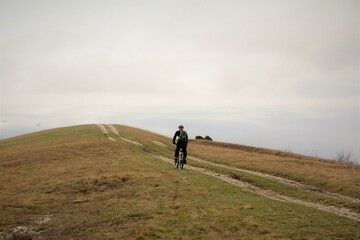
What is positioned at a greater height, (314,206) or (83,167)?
(314,206)

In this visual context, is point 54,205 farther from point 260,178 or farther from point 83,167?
point 260,178

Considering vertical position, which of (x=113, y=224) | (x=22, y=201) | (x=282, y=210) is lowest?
(x=22, y=201)

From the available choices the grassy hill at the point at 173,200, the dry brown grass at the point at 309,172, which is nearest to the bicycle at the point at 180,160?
the grassy hill at the point at 173,200

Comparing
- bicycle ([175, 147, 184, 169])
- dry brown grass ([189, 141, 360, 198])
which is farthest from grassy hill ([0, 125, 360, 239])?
bicycle ([175, 147, 184, 169])

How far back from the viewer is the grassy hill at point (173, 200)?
17.5 meters

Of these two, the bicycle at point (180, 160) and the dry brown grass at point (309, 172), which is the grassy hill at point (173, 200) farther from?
the bicycle at point (180, 160)

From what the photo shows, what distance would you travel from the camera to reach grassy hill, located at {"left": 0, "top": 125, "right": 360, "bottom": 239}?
57.3 feet

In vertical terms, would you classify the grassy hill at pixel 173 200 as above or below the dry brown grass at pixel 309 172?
below

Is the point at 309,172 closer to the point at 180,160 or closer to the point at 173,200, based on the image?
the point at 180,160

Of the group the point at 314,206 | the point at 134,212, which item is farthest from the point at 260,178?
the point at 134,212

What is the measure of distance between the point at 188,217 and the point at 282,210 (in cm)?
628

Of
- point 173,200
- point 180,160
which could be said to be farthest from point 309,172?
point 173,200

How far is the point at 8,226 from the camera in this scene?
66.8 ft

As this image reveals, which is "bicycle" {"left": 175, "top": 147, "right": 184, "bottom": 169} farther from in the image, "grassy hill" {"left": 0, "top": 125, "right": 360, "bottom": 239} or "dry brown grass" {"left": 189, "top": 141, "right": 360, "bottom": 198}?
"dry brown grass" {"left": 189, "top": 141, "right": 360, "bottom": 198}
